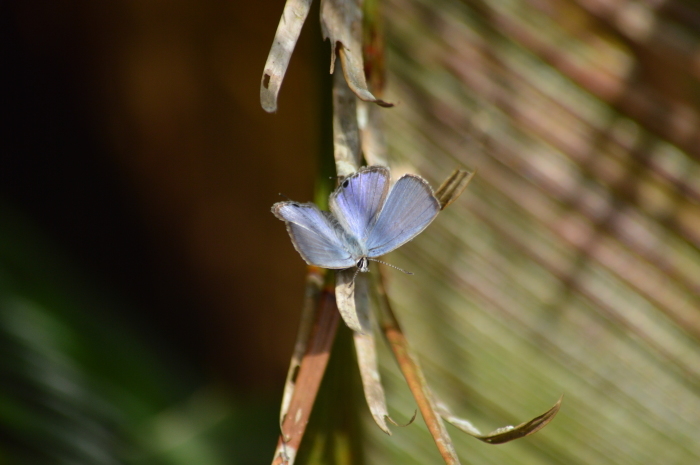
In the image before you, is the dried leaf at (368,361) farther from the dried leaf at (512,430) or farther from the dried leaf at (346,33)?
the dried leaf at (346,33)

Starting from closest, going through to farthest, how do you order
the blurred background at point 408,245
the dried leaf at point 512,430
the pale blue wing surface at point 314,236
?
the dried leaf at point 512,430 → the pale blue wing surface at point 314,236 → the blurred background at point 408,245

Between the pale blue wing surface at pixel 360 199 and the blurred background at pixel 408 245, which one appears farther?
the blurred background at pixel 408 245

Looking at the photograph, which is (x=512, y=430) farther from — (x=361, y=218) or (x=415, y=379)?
(x=361, y=218)

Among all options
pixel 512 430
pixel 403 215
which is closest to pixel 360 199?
pixel 403 215

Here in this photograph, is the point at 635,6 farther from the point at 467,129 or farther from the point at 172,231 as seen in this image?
the point at 172,231

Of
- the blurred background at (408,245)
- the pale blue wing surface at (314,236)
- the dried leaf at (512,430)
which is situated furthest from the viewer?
the blurred background at (408,245)

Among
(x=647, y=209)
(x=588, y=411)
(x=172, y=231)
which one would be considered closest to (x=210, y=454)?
(x=172, y=231)

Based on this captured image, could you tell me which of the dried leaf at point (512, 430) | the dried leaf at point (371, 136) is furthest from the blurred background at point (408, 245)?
the dried leaf at point (512, 430)
